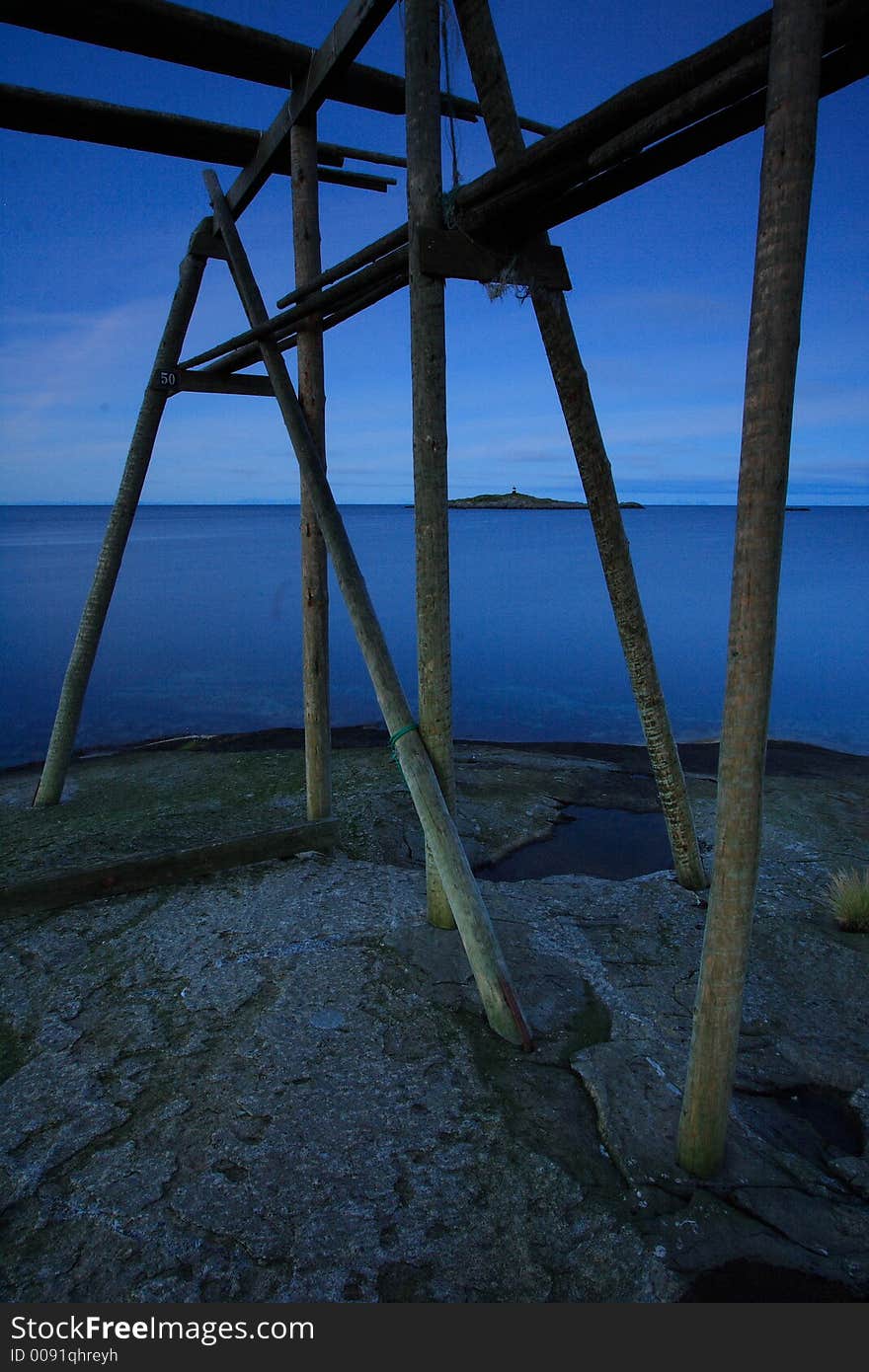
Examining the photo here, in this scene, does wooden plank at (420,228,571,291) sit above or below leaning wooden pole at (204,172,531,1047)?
above

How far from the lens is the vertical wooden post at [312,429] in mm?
4602

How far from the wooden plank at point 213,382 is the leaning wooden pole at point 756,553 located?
4.18m

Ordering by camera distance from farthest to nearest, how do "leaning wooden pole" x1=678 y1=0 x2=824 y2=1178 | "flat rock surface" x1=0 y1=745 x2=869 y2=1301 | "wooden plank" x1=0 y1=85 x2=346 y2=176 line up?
"wooden plank" x1=0 y1=85 x2=346 y2=176 → "flat rock surface" x1=0 y1=745 x2=869 y2=1301 → "leaning wooden pole" x1=678 y1=0 x2=824 y2=1178

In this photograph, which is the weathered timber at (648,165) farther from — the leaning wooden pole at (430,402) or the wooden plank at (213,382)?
the wooden plank at (213,382)

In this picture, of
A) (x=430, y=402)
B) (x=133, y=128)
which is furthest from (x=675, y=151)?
(x=133, y=128)

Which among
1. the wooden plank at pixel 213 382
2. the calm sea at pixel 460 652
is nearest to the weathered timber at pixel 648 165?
the wooden plank at pixel 213 382

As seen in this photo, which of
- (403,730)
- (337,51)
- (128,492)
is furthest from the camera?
(128,492)

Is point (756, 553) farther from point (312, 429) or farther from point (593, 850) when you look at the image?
point (593, 850)

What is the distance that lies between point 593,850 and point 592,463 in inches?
129

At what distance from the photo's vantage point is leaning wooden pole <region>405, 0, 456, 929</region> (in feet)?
11.3

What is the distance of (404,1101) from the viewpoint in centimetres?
290

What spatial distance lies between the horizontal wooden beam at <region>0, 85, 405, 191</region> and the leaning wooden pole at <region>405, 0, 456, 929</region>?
1818mm

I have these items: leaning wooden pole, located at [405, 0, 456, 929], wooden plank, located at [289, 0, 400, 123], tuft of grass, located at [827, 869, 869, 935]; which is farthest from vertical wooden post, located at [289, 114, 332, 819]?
tuft of grass, located at [827, 869, 869, 935]

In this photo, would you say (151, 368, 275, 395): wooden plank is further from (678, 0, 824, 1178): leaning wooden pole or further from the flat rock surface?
(678, 0, 824, 1178): leaning wooden pole
